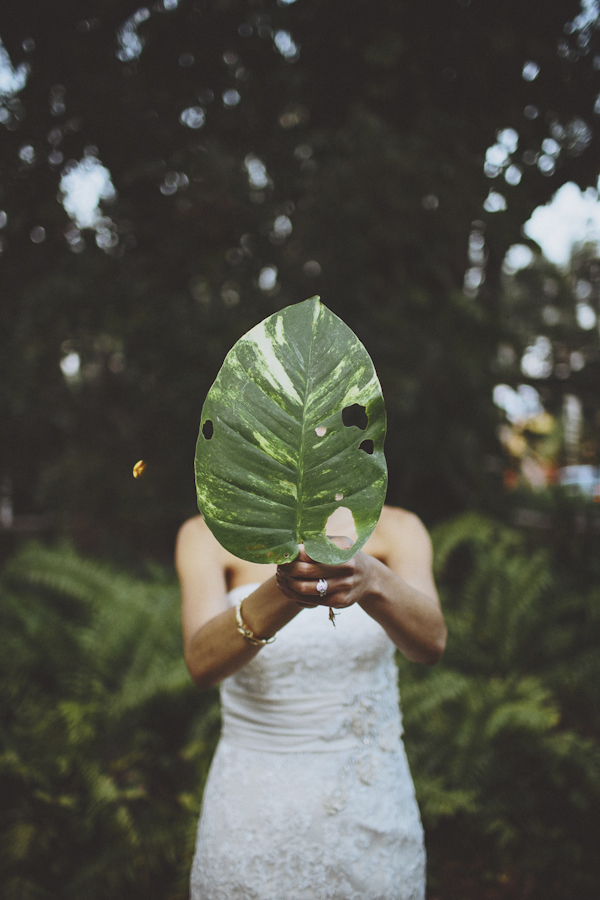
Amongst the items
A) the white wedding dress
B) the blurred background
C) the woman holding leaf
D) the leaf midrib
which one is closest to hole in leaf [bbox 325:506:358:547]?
the woman holding leaf

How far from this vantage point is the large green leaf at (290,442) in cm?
85

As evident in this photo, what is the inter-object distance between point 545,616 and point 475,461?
1.24 metres

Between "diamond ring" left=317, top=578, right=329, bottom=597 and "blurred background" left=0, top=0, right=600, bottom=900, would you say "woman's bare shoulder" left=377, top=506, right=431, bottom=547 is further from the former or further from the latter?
"blurred background" left=0, top=0, right=600, bottom=900

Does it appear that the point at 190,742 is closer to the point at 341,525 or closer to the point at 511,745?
the point at 511,745

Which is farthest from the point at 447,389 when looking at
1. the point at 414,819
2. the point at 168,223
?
the point at 414,819

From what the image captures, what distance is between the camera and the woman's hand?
895mm

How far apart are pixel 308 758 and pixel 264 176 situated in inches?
129

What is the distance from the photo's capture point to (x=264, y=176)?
3.65 m

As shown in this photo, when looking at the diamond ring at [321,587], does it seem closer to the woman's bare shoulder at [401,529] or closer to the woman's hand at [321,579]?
the woman's hand at [321,579]

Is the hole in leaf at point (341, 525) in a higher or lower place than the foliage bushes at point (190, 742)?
higher

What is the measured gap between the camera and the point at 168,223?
3.42 metres

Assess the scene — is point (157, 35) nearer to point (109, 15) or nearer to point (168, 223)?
point (109, 15)

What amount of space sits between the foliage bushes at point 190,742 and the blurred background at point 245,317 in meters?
0.02

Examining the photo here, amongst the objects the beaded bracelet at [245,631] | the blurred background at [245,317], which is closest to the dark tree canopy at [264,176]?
the blurred background at [245,317]
